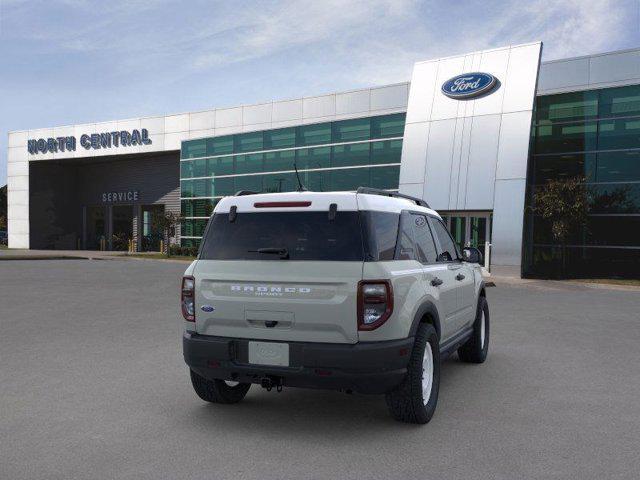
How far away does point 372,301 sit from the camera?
4.41 metres

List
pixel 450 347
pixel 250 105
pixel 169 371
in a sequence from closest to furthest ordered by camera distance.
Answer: pixel 450 347
pixel 169 371
pixel 250 105

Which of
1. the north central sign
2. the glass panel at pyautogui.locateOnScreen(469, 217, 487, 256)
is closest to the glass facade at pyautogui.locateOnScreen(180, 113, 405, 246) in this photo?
the north central sign

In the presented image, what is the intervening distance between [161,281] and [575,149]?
53.3 ft

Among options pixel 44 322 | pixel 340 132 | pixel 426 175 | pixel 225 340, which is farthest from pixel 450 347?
pixel 340 132

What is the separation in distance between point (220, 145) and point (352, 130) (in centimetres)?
971

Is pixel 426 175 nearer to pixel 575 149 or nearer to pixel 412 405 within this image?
pixel 575 149

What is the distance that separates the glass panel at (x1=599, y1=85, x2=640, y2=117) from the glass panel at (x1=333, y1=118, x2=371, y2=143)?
33.9ft

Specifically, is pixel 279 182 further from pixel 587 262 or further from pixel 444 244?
pixel 444 244

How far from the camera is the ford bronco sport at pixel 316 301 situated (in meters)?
4.43

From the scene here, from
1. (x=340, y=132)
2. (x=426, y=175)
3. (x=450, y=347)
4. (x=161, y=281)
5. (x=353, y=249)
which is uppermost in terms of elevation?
(x=340, y=132)

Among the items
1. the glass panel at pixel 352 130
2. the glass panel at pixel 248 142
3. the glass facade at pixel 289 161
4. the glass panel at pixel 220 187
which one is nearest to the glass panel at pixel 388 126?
the glass facade at pixel 289 161

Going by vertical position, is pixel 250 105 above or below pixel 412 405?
above

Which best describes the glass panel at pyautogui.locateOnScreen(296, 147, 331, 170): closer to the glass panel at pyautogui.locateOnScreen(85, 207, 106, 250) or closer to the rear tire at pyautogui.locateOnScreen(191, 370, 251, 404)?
the glass panel at pyautogui.locateOnScreen(85, 207, 106, 250)

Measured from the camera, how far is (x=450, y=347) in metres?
5.79
